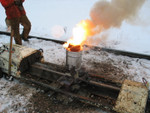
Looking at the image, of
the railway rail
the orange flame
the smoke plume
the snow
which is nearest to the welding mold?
the railway rail

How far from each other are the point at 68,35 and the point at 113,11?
14.9 ft

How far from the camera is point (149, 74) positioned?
5141 millimetres

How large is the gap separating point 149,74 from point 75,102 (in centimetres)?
306

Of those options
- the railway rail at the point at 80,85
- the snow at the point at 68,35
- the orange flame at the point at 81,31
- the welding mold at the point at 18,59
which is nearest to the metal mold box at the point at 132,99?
the railway rail at the point at 80,85

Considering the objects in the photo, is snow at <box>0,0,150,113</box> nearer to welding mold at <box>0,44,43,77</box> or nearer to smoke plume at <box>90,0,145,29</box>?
welding mold at <box>0,44,43,77</box>

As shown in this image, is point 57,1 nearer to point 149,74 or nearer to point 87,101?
point 149,74

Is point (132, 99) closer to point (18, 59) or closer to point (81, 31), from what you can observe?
point (81, 31)

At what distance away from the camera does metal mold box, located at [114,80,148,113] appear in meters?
3.02

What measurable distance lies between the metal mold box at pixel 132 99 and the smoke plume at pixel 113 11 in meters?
2.51

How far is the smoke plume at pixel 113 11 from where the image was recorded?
4852mm

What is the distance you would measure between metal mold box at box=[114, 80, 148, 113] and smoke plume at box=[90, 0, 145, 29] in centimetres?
251

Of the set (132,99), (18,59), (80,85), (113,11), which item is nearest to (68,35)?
(113,11)

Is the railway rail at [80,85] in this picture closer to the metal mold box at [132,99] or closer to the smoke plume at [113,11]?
the metal mold box at [132,99]

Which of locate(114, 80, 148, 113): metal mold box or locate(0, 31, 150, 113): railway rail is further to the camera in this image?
locate(0, 31, 150, 113): railway rail
